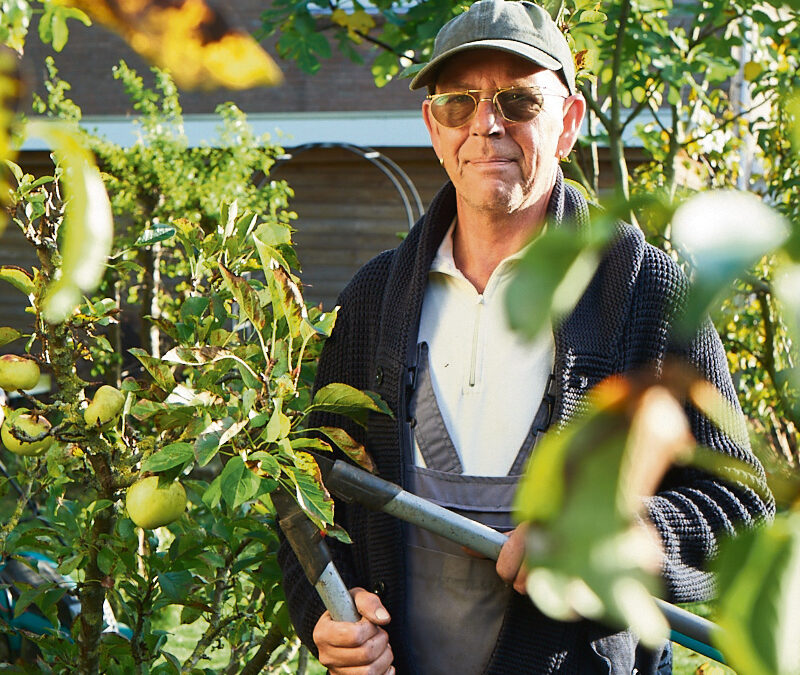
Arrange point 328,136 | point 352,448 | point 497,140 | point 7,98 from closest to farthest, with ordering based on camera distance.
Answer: point 7,98
point 352,448
point 497,140
point 328,136

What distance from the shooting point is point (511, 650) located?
1.90m

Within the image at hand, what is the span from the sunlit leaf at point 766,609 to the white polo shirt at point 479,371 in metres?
1.65

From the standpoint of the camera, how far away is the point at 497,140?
6.86 ft

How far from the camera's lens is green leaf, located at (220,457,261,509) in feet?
4.64

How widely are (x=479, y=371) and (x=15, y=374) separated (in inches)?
34.3

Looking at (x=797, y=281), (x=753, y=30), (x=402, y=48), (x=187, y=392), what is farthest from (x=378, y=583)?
(x=753, y=30)

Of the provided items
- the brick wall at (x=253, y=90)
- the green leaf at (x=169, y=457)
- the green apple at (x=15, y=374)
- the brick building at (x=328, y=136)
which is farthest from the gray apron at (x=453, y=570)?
the brick building at (x=328, y=136)

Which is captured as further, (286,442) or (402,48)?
(402,48)

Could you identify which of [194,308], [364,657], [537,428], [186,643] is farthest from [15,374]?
[186,643]

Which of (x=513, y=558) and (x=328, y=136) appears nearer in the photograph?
(x=513, y=558)

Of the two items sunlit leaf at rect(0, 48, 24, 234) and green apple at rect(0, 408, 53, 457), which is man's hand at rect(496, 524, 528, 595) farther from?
sunlit leaf at rect(0, 48, 24, 234)

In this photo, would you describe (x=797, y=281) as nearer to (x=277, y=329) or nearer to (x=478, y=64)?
(x=277, y=329)

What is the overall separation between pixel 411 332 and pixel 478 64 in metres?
0.54

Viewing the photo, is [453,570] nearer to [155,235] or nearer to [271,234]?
[271,234]
